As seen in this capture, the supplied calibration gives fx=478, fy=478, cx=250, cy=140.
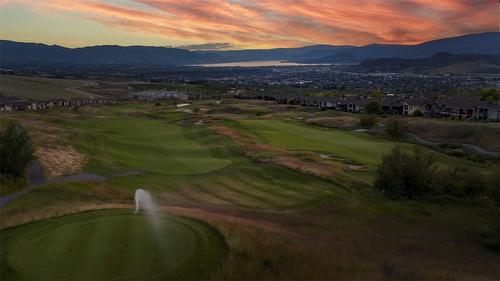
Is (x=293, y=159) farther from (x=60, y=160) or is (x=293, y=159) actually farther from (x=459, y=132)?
(x=459, y=132)

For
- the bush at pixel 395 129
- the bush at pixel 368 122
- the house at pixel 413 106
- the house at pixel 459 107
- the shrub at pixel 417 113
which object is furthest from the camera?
the house at pixel 413 106

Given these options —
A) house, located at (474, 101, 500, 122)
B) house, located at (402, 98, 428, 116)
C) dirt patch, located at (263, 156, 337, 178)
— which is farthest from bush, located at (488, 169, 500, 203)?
house, located at (402, 98, 428, 116)

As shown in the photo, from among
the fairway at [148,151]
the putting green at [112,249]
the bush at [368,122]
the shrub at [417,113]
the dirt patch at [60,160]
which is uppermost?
the putting green at [112,249]

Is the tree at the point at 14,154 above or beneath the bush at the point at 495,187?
above

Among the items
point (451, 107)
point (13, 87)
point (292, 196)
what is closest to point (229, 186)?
point (292, 196)

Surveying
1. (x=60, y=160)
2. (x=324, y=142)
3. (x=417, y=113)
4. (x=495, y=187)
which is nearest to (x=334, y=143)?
(x=324, y=142)

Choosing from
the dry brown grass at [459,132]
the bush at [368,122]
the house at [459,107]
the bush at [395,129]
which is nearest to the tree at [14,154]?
the bush at [395,129]

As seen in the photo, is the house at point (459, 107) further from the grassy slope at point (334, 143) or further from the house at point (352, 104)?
the grassy slope at point (334, 143)
